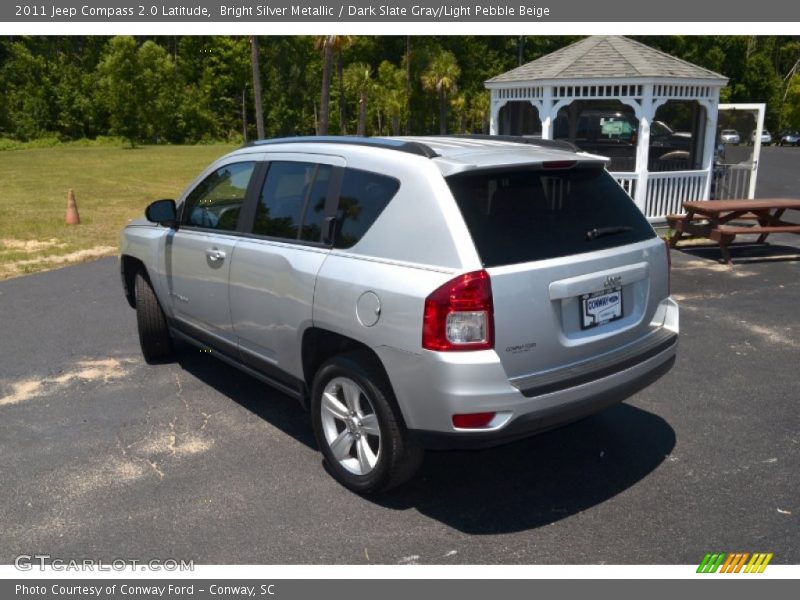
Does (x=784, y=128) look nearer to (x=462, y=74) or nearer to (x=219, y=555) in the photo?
Result: (x=462, y=74)

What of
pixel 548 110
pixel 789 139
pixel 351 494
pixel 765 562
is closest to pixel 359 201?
pixel 351 494

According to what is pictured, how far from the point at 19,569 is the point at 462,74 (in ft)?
218

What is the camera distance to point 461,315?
3387 mm

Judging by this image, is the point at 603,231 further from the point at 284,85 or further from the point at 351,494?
the point at 284,85

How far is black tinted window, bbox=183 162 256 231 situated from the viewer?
4996 millimetres

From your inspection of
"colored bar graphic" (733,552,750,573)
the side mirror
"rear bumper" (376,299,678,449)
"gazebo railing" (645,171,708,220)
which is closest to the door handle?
the side mirror

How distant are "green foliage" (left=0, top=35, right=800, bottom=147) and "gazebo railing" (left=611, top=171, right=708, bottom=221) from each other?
143ft

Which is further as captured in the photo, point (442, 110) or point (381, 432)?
point (442, 110)

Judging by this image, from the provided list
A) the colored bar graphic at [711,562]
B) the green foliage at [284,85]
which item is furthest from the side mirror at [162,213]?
the green foliage at [284,85]

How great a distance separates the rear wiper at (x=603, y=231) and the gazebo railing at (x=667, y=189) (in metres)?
9.61

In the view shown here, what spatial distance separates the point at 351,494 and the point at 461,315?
135 centimetres

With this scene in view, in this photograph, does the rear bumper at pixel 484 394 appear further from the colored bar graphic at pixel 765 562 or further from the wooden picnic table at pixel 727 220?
the wooden picnic table at pixel 727 220

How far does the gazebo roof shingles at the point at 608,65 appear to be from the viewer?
13.3 m

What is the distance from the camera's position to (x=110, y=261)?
442 inches
